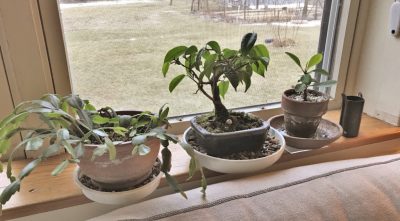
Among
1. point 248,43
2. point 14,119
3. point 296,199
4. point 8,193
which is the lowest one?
point 296,199

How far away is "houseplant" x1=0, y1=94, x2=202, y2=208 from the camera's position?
0.62m

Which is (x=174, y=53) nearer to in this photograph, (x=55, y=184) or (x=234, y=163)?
(x=234, y=163)

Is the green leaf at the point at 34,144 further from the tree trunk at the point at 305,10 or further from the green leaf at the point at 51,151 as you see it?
the tree trunk at the point at 305,10

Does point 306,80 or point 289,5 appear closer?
point 306,80

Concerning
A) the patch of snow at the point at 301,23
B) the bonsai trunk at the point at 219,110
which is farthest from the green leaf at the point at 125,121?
the patch of snow at the point at 301,23

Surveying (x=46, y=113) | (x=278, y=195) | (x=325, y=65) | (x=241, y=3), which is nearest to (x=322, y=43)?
(x=325, y=65)

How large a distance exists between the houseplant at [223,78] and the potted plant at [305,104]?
13 cm

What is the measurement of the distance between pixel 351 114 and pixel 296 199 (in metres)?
0.42

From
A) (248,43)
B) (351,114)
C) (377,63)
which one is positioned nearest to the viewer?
(248,43)

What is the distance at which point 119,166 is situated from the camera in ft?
2.27

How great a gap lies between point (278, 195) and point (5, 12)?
73 cm

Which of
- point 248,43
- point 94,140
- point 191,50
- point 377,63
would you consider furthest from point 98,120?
point 377,63

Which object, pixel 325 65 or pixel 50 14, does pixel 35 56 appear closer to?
pixel 50 14

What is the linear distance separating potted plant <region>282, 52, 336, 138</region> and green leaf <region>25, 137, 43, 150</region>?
2.11ft
